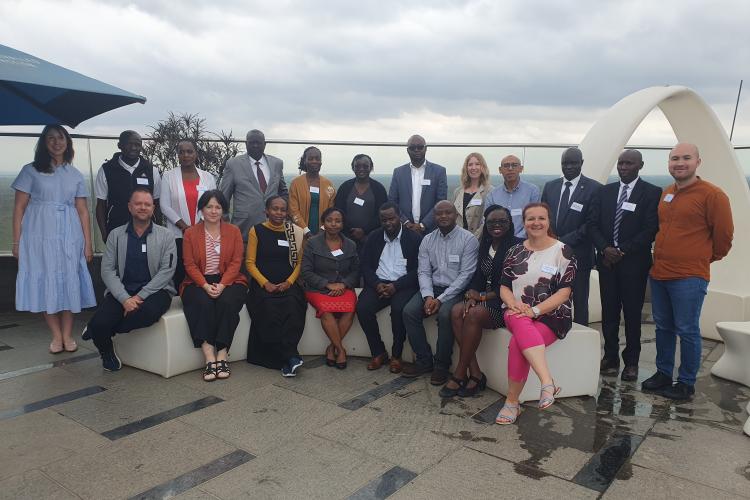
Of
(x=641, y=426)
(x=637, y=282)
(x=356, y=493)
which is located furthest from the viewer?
(x=637, y=282)

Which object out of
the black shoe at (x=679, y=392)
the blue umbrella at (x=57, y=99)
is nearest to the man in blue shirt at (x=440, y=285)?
the black shoe at (x=679, y=392)

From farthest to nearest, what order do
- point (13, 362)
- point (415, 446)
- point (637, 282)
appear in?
point (13, 362)
point (637, 282)
point (415, 446)

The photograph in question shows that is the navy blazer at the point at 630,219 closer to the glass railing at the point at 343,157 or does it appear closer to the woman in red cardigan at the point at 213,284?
the glass railing at the point at 343,157

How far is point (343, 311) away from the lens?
4.66 m

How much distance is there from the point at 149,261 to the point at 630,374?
12.8 feet

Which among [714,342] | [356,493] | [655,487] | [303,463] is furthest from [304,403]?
[714,342]

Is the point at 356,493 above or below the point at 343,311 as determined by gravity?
below

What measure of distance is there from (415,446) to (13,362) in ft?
11.6

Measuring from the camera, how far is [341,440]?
326 centimetres

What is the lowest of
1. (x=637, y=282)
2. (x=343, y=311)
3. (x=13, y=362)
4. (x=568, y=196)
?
(x=13, y=362)

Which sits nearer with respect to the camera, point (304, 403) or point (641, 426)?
point (641, 426)

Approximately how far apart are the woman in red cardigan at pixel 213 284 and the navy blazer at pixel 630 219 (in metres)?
2.91

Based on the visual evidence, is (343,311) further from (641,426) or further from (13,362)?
(13,362)

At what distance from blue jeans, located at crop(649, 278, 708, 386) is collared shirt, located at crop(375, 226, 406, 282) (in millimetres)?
1937
